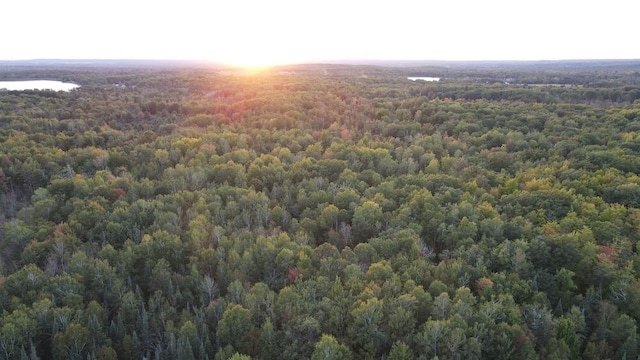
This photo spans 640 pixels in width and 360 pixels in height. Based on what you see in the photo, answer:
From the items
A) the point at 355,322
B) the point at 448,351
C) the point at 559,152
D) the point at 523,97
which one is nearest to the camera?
the point at 448,351

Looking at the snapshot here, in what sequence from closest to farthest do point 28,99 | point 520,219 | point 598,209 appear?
point 520,219 → point 598,209 → point 28,99

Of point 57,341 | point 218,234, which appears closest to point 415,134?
point 218,234

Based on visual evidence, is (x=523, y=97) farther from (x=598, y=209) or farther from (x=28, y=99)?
(x=28, y=99)

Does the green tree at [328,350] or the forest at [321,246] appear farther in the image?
the forest at [321,246]

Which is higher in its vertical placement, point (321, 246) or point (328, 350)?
point (321, 246)

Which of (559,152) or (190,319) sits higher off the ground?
(559,152)

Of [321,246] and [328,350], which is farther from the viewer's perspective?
[321,246]

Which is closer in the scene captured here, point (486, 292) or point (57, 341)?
point (57, 341)

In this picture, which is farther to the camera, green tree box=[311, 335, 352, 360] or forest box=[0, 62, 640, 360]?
forest box=[0, 62, 640, 360]
